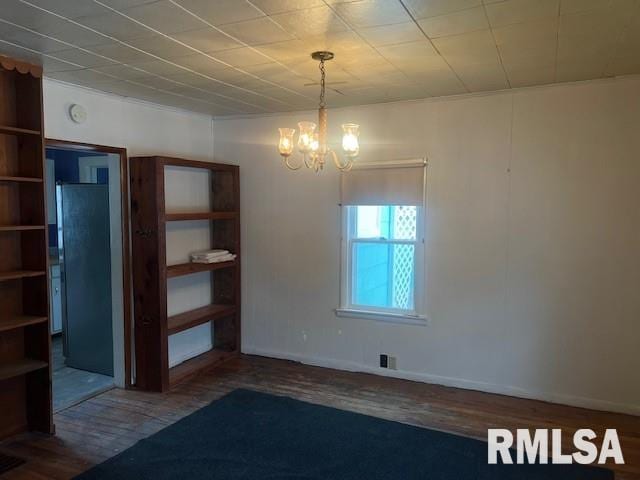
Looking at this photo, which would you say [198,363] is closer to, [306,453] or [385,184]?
[306,453]

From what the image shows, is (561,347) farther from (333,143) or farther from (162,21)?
(162,21)

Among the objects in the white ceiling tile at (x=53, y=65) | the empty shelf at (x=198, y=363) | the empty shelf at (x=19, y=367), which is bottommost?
the empty shelf at (x=198, y=363)

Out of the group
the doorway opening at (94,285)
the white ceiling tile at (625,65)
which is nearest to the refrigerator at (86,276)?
the doorway opening at (94,285)

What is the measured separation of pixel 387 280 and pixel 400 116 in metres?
1.50

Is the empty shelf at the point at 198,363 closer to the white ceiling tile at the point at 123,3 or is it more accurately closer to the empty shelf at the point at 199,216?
the empty shelf at the point at 199,216

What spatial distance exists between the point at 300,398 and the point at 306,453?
0.86 meters

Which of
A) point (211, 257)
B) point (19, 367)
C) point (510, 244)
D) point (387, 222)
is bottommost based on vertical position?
point (19, 367)

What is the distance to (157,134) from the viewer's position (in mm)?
4262

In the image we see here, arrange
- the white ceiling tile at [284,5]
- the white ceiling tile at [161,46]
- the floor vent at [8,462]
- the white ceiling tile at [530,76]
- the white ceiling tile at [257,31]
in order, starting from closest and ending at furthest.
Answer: the white ceiling tile at [284,5]
the white ceiling tile at [257,31]
the white ceiling tile at [161,46]
the floor vent at [8,462]
the white ceiling tile at [530,76]

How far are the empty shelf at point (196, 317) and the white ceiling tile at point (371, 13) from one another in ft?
9.64

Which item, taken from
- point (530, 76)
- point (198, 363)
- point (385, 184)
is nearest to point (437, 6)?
point (530, 76)

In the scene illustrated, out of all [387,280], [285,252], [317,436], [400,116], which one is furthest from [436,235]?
[317,436]

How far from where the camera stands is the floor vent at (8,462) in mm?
2801

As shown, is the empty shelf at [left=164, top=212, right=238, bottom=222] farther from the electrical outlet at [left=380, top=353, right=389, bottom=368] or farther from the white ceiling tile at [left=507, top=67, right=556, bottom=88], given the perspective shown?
the white ceiling tile at [left=507, top=67, right=556, bottom=88]
